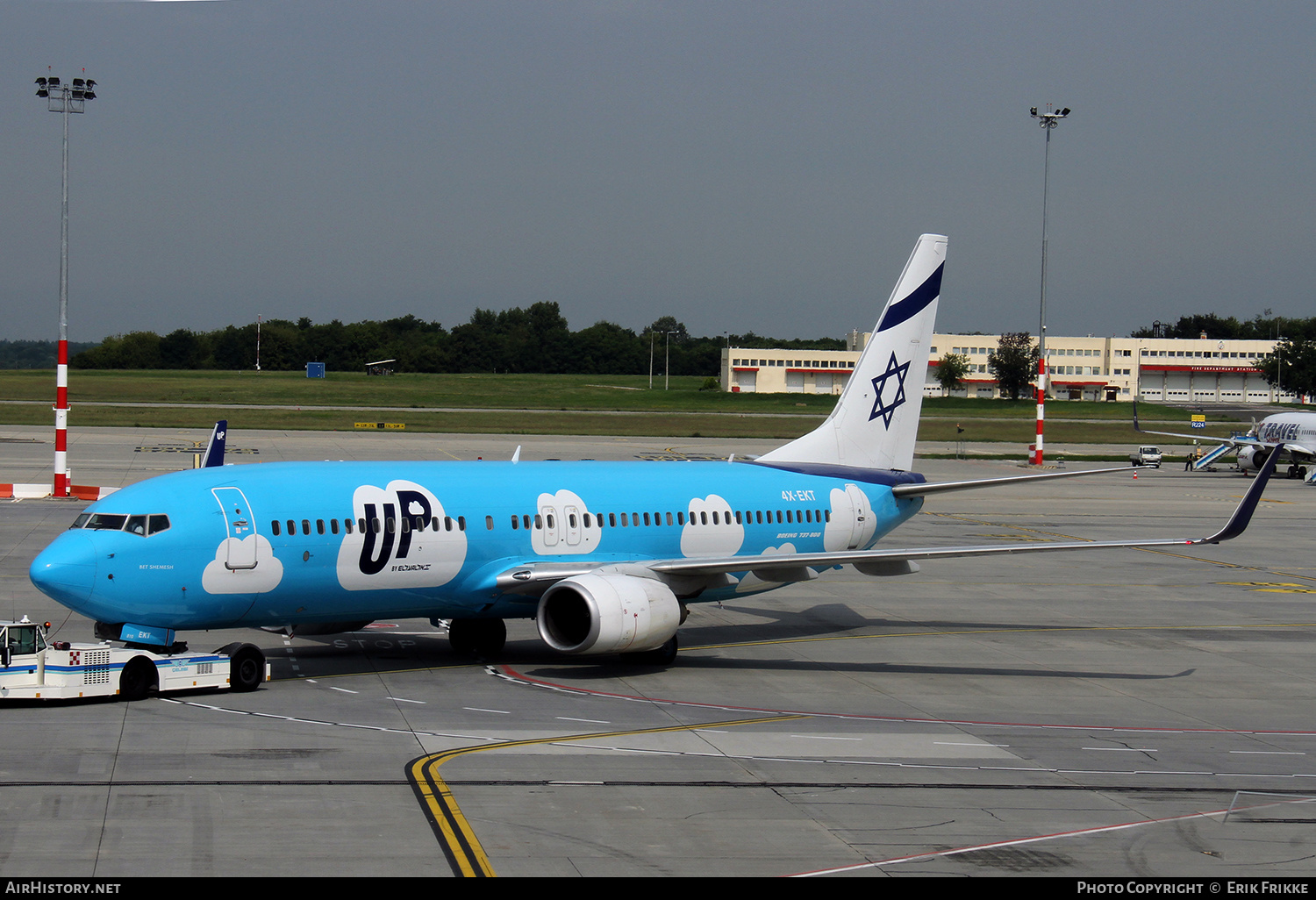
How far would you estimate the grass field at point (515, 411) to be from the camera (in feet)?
394

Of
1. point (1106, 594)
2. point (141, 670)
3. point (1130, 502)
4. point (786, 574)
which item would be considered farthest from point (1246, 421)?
point (141, 670)

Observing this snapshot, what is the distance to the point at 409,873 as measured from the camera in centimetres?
1498

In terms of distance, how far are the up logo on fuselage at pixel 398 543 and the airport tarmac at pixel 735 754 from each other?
2181 mm

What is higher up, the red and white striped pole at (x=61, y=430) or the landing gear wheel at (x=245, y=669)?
the red and white striped pole at (x=61, y=430)

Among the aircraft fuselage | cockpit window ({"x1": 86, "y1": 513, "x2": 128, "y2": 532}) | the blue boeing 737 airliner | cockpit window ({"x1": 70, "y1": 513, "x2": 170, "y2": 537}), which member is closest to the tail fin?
the blue boeing 737 airliner

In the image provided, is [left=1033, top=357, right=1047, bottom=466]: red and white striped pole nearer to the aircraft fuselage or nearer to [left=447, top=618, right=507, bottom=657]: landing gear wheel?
the aircraft fuselage

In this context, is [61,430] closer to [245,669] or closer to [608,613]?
[245,669]

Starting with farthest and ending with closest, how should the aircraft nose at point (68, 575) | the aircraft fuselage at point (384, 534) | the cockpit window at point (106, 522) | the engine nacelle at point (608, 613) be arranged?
the engine nacelle at point (608, 613) < the cockpit window at point (106, 522) < the aircraft fuselage at point (384, 534) < the aircraft nose at point (68, 575)

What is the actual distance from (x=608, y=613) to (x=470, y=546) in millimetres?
3456

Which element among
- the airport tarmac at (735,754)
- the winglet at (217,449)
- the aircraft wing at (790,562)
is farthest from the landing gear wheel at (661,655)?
the winglet at (217,449)

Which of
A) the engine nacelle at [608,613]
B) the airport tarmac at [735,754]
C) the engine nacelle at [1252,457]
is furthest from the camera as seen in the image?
the engine nacelle at [1252,457]

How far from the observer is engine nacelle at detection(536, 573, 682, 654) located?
26266 millimetres

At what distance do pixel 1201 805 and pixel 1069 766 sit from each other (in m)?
2.49

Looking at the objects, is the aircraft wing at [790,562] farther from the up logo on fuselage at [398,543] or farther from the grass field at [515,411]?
the grass field at [515,411]
